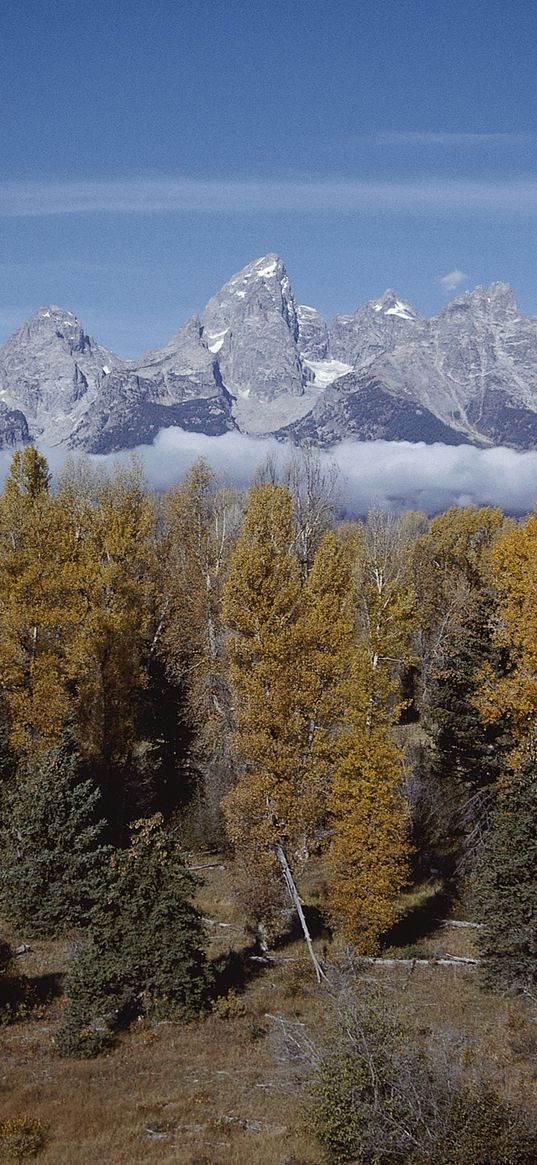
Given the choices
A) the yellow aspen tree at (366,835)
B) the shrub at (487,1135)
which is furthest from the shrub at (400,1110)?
the yellow aspen tree at (366,835)

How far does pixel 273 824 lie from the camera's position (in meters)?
26.8

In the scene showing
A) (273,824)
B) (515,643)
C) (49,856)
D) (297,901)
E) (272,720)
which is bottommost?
(297,901)

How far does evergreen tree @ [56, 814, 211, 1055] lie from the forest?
0.07 meters

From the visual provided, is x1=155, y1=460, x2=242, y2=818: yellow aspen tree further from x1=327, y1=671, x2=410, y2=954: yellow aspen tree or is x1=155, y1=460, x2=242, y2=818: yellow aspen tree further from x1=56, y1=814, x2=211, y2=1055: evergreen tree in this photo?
x1=56, y1=814, x2=211, y2=1055: evergreen tree

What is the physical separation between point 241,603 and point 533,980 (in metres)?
15.0

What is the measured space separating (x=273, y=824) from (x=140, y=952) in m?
6.62

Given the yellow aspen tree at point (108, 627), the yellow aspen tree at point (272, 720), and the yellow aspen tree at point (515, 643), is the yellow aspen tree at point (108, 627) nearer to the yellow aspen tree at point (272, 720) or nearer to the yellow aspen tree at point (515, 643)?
the yellow aspen tree at point (272, 720)

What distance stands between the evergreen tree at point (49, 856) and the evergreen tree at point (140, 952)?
133 inches

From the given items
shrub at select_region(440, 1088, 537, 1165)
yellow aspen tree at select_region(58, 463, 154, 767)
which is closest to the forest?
shrub at select_region(440, 1088, 537, 1165)

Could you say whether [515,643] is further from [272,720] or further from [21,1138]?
[21,1138]

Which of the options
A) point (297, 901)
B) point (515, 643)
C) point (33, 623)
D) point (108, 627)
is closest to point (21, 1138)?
point (297, 901)

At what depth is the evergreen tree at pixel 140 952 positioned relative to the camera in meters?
21.3

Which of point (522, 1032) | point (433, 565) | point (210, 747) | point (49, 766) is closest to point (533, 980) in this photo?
point (522, 1032)

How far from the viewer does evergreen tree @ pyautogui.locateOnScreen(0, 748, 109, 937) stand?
26062mm
